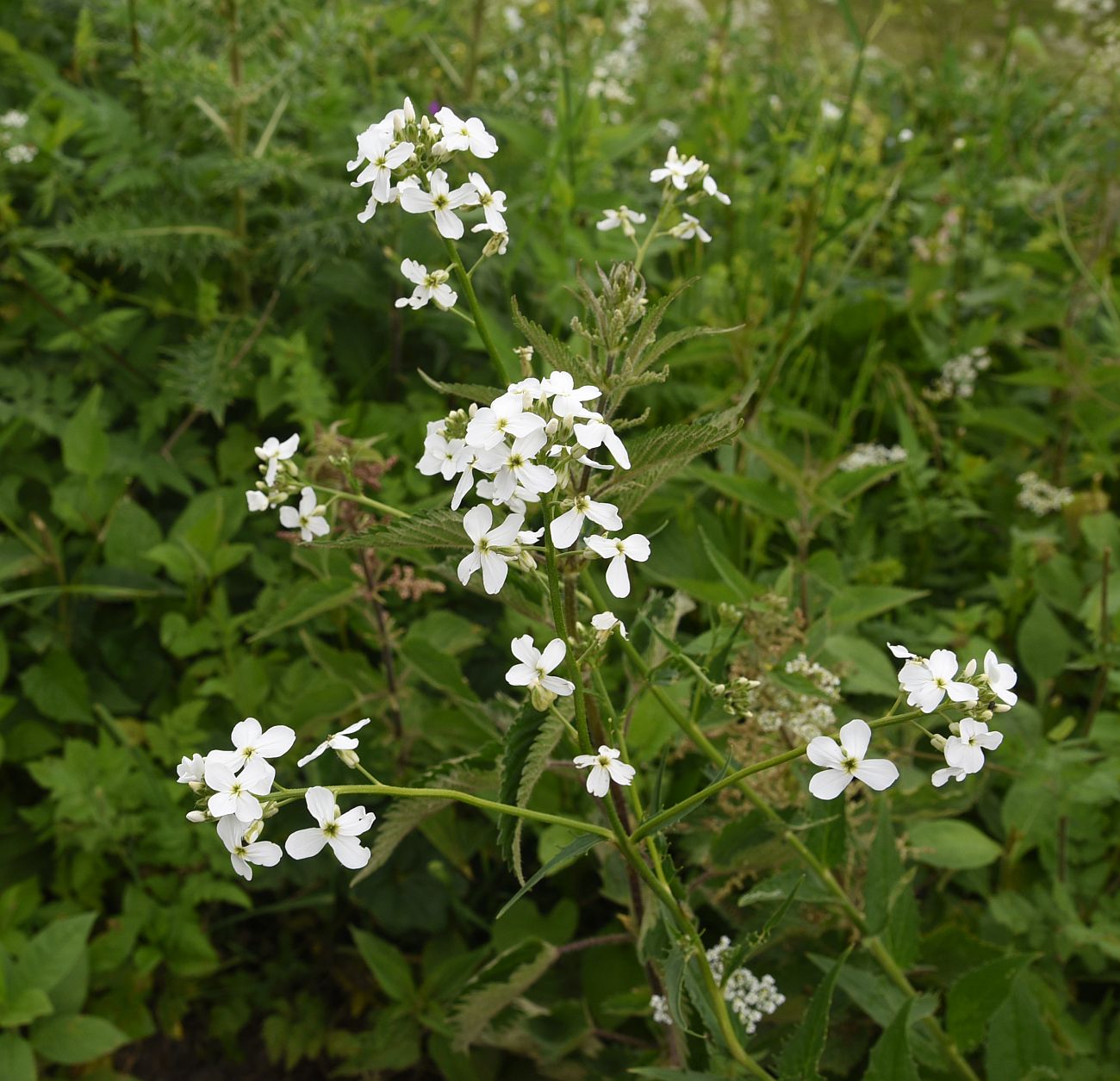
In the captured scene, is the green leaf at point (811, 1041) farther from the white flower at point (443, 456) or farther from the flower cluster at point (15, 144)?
the flower cluster at point (15, 144)

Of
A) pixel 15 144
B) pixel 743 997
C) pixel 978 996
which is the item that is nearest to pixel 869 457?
pixel 978 996

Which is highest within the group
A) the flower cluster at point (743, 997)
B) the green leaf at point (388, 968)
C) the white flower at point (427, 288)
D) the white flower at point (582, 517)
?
the white flower at point (427, 288)

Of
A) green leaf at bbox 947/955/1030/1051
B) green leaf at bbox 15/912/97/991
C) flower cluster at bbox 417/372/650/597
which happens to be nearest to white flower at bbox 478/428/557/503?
flower cluster at bbox 417/372/650/597

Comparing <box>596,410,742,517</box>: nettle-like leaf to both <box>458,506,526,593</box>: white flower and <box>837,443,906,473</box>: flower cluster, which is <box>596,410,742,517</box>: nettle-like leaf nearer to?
<box>458,506,526,593</box>: white flower

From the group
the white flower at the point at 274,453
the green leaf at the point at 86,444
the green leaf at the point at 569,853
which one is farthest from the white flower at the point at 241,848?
the green leaf at the point at 86,444

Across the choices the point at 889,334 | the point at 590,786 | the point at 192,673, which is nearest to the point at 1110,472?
the point at 889,334

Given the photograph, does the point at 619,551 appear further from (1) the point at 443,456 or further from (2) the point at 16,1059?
(2) the point at 16,1059

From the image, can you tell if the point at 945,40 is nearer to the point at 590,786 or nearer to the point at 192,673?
the point at 192,673
